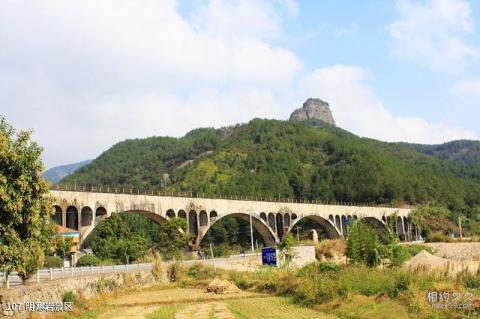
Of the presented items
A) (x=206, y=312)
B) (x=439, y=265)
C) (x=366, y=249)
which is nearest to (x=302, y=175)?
(x=366, y=249)

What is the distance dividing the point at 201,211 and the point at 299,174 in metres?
101

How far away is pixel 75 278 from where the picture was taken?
24375 mm

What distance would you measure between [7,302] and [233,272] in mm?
17901

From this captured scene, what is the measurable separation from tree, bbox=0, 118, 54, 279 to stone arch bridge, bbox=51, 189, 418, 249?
211 centimetres

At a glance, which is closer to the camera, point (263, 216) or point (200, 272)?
point (200, 272)

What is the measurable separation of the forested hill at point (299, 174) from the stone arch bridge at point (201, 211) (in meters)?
29.7

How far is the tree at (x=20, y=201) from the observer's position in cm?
1909

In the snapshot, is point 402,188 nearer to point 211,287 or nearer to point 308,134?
point 308,134

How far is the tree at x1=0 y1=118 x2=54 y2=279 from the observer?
62.6ft

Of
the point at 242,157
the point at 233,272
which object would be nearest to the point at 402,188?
the point at 242,157

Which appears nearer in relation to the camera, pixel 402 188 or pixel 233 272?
pixel 233 272

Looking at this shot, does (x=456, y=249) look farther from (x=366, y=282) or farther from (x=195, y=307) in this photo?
(x=195, y=307)

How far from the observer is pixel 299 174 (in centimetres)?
15988

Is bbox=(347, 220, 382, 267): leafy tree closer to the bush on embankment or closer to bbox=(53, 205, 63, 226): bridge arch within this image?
the bush on embankment
